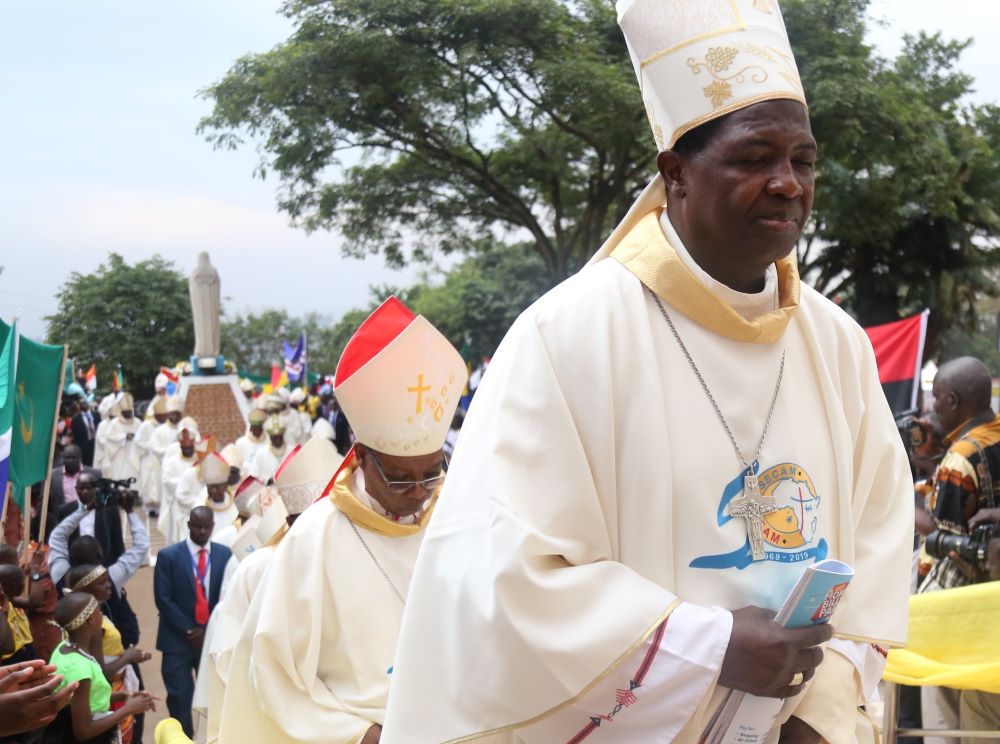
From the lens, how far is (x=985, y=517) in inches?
200

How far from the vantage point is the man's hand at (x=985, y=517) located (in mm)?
5074

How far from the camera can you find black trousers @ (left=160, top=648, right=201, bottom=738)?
23.7 feet

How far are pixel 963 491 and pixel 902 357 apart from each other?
150 inches

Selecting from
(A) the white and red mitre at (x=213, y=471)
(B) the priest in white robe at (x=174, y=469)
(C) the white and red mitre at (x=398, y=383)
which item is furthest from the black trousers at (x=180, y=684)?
(B) the priest in white robe at (x=174, y=469)

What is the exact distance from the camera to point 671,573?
2.10 m

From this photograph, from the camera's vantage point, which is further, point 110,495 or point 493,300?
point 493,300

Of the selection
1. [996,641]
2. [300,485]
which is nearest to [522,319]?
[996,641]

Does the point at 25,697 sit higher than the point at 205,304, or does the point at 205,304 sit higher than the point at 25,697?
the point at 205,304

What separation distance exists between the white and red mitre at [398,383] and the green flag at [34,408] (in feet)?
7.63

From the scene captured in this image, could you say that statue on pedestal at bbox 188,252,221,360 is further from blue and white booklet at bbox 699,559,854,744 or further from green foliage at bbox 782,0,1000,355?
blue and white booklet at bbox 699,559,854,744

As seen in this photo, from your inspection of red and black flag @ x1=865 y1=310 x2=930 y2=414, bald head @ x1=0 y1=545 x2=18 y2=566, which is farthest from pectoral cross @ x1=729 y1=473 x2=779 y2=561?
red and black flag @ x1=865 y1=310 x2=930 y2=414

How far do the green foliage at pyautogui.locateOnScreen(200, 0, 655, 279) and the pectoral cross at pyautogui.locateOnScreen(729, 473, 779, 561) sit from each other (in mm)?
17110

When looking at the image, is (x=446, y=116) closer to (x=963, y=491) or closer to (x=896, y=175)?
(x=896, y=175)

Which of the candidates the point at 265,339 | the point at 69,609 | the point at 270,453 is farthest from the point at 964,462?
the point at 265,339
